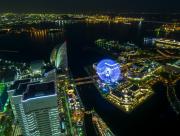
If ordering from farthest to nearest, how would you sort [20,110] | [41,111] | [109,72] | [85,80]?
[85,80] → [109,72] → [20,110] → [41,111]

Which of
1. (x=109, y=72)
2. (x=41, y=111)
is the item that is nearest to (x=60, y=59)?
(x=109, y=72)

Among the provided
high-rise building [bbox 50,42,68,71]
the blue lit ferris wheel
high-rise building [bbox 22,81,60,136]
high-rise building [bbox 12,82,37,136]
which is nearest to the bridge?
the blue lit ferris wheel

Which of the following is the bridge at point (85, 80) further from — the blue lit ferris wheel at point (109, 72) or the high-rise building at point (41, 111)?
the high-rise building at point (41, 111)

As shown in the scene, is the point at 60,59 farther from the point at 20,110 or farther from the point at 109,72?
the point at 20,110

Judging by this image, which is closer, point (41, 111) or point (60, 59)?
point (41, 111)

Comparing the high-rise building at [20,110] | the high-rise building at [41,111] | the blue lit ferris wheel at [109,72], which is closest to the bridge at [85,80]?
the blue lit ferris wheel at [109,72]
